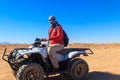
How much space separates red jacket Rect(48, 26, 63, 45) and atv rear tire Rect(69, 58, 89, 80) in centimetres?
99

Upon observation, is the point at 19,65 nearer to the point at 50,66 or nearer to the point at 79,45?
the point at 50,66

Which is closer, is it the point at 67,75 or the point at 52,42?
the point at 52,42

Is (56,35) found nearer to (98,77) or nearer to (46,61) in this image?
(46,61)

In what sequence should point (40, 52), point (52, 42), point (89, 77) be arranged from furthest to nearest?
1. point (89, 77)
2. point (52, 42)
3. point (40, 52)

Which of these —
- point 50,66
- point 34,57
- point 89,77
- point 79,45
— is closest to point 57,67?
point 50,66

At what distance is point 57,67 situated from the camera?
10391mm

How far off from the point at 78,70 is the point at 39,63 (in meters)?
1.68

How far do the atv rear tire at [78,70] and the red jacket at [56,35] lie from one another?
0.99 metres

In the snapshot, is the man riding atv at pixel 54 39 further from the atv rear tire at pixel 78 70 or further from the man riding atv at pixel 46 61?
the atv rear tire at pixel 78 70

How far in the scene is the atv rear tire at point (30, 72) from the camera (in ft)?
30.8

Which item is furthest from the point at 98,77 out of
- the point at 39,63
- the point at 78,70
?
the point at 39,63

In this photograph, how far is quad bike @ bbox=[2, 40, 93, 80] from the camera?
378 inches

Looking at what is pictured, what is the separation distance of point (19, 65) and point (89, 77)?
3.11m

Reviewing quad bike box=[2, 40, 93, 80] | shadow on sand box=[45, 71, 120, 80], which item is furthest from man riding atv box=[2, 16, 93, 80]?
shadow on sand box=[45, 71, 120, 80]
